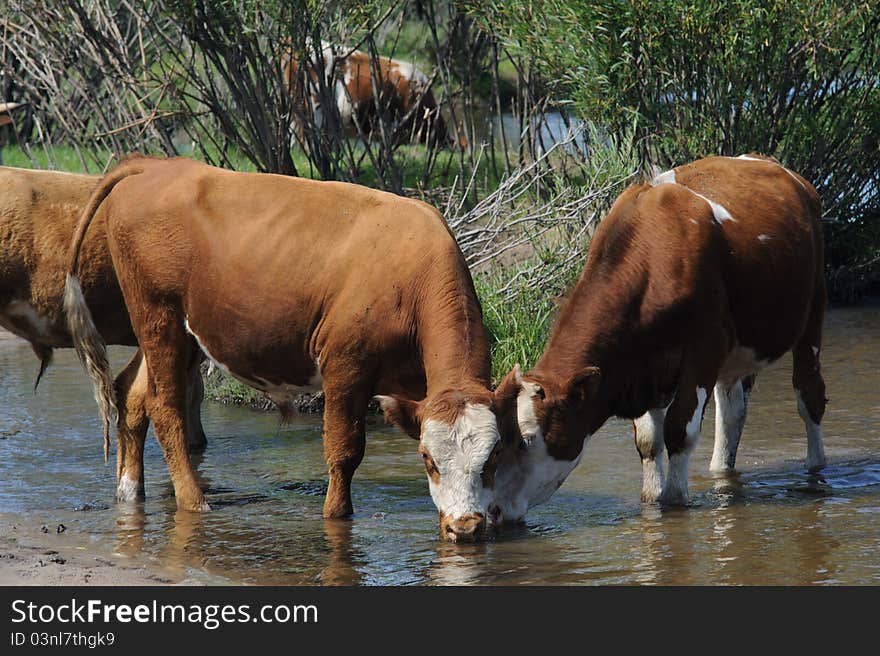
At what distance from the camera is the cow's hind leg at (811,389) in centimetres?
832

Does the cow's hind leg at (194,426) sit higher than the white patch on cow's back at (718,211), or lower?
lower

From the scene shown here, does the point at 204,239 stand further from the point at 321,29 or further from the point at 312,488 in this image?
the point at 321,29

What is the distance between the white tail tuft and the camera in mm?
7809

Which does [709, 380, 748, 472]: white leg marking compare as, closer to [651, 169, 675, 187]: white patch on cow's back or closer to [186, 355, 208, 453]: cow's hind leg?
[651, 169, 675, 187]: white patch on cow's back

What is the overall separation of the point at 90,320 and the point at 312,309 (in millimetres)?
1514

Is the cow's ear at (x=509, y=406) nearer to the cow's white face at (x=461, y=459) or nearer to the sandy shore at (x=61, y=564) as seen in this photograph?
the cow's white face at (x=461, y=459)

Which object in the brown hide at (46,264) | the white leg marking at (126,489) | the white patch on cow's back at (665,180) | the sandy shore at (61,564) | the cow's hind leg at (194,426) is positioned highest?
the white patch on cow's back at (665,180)

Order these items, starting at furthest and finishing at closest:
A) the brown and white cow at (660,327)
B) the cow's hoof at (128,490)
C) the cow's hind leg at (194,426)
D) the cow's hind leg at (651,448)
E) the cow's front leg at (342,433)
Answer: the cow's hind leg at (194,426), the cow's hoof at (128,490), the cow's hind leg at (651,448), the cow's front leg at (342,433), the brown and white cow at (660,327)

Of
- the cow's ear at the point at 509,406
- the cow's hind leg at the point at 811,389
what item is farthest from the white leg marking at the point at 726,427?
the cow's ear at the point at 509,406

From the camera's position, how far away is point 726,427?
8.40 m

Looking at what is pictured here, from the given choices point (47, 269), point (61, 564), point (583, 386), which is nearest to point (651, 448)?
point (583, 386)

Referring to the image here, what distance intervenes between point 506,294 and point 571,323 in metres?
3.03

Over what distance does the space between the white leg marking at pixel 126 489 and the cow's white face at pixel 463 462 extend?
2.35 meters

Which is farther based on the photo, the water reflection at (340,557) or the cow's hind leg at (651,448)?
the cow's hind leg at (651,448)
